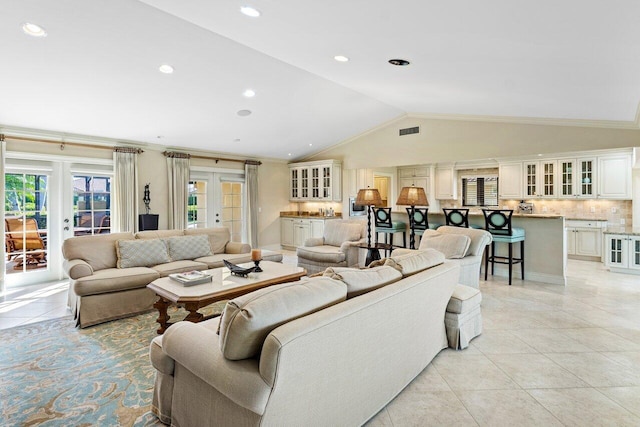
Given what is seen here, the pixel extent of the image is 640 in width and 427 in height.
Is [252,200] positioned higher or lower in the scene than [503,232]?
higher

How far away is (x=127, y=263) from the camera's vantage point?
4145 millimetres

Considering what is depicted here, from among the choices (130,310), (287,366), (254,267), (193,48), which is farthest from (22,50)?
(287,366)

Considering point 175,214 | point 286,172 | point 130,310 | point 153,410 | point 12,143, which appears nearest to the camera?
point 153,410

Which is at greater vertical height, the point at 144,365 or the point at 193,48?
the point at 193,48

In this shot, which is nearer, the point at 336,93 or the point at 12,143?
the point at 12,143

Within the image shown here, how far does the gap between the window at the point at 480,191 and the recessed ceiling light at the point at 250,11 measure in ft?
24.3

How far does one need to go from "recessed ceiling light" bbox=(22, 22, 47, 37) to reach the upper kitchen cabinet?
5713 millimetres

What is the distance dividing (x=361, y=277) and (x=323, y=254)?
10.7 feet

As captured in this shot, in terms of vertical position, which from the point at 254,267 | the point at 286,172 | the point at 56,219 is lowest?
the point at 254,267

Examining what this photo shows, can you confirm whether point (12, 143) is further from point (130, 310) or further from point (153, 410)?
point (153, 410)

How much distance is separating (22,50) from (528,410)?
17.2ft

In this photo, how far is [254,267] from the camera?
3.84 metres

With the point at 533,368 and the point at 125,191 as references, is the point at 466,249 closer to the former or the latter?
the point at 533,368

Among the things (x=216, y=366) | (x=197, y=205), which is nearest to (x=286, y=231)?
(x=197, y=205)
